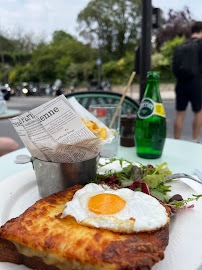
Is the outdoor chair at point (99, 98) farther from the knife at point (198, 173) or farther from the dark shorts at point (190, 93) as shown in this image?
the dark shorts at point (190, 93)

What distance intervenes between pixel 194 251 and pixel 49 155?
2.47 ft

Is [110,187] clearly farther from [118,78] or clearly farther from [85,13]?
[85,13]

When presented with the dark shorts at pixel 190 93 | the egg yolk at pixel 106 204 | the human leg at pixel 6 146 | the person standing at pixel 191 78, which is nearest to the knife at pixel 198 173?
the egg yolk at pixel 106 204

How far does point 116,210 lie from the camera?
99cm

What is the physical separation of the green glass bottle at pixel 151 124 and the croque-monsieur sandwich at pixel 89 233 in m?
0.78

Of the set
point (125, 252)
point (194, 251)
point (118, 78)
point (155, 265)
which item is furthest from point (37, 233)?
point (118, 78)

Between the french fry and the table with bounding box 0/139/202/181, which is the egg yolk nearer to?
the french fry

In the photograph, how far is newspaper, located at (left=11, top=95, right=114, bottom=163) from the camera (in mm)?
1141

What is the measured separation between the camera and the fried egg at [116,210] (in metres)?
0.89

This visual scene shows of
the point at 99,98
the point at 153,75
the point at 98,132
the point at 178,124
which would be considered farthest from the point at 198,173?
the point at 178,124

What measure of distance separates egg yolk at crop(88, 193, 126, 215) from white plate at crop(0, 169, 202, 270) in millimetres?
232

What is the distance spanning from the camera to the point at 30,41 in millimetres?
41531

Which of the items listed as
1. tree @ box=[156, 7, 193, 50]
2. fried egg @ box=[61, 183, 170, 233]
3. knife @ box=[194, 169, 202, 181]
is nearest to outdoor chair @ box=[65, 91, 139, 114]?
knife @ box=[194, 169, 202, 181]

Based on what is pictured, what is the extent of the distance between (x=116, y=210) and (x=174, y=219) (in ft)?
0.89
